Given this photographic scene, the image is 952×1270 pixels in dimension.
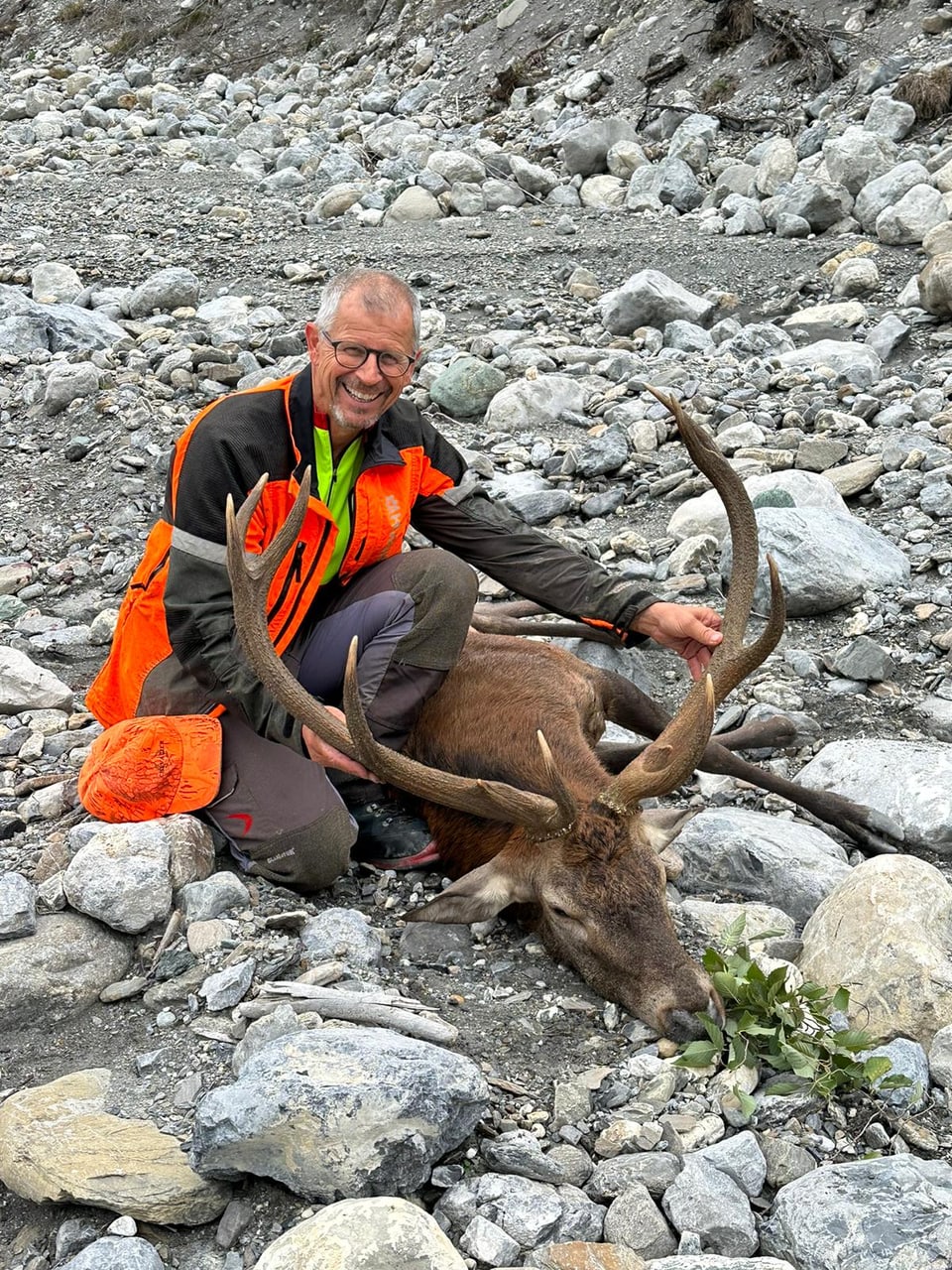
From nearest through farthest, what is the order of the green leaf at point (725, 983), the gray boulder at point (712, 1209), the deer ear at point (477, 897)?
the gray boulder at point (712, 1209)
the green leaf at point (725, 983)
the deer ear at point (477, 897)

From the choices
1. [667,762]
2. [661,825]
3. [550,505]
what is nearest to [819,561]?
[550,505]

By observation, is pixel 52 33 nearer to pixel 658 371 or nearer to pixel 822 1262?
pixel 658 371

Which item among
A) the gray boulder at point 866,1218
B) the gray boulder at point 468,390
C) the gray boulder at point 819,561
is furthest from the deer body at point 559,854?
the gray boulder at point 468,390

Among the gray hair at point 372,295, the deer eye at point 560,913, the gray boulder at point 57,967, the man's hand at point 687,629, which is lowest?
the deer eye at point 560,913

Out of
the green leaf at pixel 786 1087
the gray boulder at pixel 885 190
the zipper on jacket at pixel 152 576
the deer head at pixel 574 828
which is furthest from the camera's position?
the gray boulder at pixel 885 190

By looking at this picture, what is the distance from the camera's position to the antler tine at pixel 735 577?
4.99m

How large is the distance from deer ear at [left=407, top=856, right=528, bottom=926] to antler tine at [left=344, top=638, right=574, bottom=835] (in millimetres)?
264

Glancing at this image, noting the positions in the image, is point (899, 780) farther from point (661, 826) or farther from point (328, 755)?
point (328, 755)

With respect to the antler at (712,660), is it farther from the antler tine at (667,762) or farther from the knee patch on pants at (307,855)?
the knee patch on pants at (307,855)

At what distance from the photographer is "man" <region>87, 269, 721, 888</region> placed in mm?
4938

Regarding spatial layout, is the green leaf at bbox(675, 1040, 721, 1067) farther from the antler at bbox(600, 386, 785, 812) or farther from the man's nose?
the man's nose

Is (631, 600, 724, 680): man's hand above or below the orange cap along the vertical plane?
below

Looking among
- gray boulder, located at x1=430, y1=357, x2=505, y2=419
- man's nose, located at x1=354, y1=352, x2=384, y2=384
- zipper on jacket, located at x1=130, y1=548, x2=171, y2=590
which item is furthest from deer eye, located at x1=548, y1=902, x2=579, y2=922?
Answer: gray boulder, located at x1=430, y1=357, x2=505, y2=419

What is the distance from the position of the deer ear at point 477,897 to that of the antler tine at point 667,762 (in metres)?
0.46
